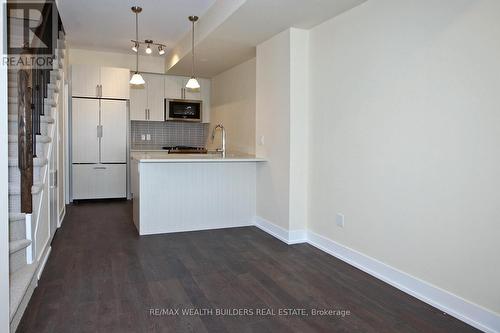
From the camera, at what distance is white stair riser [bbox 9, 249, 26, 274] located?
225 cm

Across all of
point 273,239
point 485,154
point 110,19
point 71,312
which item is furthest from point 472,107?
point 110,19

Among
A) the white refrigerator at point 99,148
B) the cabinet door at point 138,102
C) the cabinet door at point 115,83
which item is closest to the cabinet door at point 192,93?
the cabinet door at point 138,102

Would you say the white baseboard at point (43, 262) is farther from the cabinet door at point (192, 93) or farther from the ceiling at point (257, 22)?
the cabinet door at point (192, 93)

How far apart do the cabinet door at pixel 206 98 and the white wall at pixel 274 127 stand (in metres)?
2.77

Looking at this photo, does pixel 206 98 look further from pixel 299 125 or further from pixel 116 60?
pixel 299 125

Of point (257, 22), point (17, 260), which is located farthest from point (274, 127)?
point (17, 260)

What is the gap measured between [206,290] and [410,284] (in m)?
1.50

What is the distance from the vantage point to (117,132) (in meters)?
6.25

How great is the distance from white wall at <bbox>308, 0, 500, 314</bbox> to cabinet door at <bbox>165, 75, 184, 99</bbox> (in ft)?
12.6

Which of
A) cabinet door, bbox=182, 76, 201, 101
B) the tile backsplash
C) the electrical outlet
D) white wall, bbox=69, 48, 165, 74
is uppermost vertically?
white wall, bbox=69, 48, 165, 74

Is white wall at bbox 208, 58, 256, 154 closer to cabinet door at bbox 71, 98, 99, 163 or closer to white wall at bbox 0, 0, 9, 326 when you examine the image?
cabinet door at bbox 71, 98, 99, 163

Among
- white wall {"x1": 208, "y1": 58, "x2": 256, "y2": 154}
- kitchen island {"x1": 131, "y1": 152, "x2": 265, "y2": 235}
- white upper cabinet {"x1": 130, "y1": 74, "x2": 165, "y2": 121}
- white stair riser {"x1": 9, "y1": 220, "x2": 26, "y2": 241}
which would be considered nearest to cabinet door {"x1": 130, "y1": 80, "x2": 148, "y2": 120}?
white upper cabinet {"x1": 130, "y1": 74, "x2": 165, "y2": 121}

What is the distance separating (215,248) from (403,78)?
232 centimetres

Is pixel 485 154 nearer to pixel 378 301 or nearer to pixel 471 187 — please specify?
pixel 471 187
